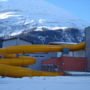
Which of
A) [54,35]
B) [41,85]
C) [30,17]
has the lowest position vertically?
[41,85]

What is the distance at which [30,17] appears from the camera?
4486 inches

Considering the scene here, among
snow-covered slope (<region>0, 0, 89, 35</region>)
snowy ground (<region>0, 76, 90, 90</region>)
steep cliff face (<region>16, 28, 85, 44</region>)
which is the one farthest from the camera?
snow-covered slope (<region>0, 0, 89, 35</region>)

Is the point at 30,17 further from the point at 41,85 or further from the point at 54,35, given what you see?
the point at 41,85

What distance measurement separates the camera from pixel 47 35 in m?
80.8

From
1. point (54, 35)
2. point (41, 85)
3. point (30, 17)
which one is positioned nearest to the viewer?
point (41, 85)

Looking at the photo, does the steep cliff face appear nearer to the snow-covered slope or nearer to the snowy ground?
the snow-covered slope

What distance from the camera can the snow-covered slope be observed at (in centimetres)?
9838

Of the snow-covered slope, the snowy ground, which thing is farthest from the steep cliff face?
the snowy ground

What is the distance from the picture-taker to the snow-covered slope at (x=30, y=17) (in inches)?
3873

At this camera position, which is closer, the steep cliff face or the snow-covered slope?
the steep cliff face

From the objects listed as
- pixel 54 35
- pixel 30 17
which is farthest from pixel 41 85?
pixel 30 17

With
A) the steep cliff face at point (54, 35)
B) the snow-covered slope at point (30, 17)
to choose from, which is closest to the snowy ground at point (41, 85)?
the steep cliff face at point (54, 35)

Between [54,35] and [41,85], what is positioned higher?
[54,35]

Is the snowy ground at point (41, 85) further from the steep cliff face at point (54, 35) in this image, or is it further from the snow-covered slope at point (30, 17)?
the snow-covered slope at point (30, 17)
